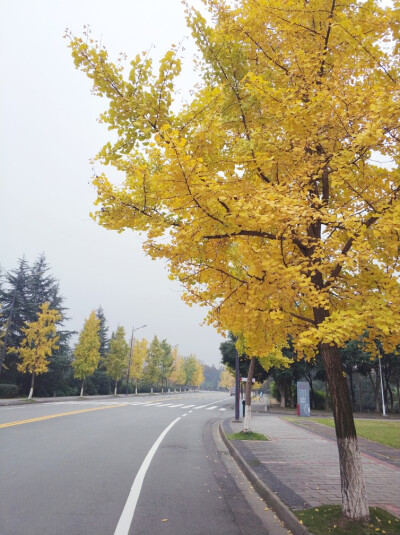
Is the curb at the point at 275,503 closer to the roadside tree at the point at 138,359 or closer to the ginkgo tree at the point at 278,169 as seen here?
the ginkgo tree at the point at 278,169

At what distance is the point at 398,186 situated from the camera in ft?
14.7

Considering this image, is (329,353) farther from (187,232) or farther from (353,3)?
(353,3)

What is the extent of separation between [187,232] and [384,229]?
211cm

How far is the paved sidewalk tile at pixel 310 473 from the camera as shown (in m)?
5.35

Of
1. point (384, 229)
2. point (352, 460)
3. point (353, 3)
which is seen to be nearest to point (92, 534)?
point (352, 460)

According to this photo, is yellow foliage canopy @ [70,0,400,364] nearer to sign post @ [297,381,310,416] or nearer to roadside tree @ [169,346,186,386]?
sign post @ [297,381,310,416]

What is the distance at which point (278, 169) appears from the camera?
5199 millimetres

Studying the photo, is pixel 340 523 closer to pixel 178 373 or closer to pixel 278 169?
pixel 278 169

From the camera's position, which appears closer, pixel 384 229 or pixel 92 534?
pixel 384 229

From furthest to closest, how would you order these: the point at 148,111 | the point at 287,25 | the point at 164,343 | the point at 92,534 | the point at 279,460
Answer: the point at 164,343 < the point at 279,460 < the point at 287,25 < the point at 148,111 < the point at 92,534

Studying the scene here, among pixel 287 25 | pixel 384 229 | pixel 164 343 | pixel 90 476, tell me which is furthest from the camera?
pixel 164 343

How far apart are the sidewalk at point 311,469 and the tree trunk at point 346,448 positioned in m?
0.83

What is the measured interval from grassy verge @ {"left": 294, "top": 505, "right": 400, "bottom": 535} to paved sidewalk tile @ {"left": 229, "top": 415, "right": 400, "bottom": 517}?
0.38 metres

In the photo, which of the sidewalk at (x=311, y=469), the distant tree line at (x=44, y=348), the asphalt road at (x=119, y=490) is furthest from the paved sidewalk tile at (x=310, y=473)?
the distant tree line at (x=44, y=348)
